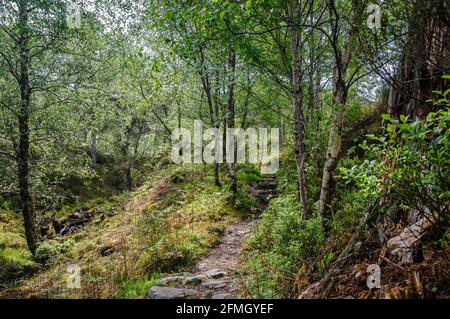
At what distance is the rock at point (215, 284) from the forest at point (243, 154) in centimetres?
6

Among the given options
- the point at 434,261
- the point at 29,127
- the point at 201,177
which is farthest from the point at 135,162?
the point at 434,261

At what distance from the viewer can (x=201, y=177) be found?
14.5 metres

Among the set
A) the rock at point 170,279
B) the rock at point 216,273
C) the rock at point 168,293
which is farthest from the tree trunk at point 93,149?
the rock at point 168,293

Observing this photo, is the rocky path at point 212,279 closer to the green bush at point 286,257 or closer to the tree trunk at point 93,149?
the green bush at point 286,257

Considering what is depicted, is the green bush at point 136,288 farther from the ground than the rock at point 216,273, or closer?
closer

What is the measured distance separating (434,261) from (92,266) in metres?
6.86

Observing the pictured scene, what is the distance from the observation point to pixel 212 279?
5.91 m

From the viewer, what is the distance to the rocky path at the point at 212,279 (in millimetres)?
5148

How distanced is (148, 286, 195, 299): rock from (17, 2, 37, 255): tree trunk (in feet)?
23.3

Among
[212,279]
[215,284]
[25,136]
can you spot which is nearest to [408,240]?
[215,284]

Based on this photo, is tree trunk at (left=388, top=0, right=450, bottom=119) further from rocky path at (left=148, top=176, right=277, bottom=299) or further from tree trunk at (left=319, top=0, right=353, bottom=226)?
rocky path at (left=148, top=176, right=277, bottom=299)

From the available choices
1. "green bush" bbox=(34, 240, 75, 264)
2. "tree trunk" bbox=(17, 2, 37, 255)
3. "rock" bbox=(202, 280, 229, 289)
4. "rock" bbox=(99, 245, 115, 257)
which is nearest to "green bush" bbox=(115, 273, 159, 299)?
"rock" bbox=(202, 280, 229, 289)

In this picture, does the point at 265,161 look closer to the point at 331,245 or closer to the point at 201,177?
the point at 201,177

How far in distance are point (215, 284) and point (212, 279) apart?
12.8 inches
